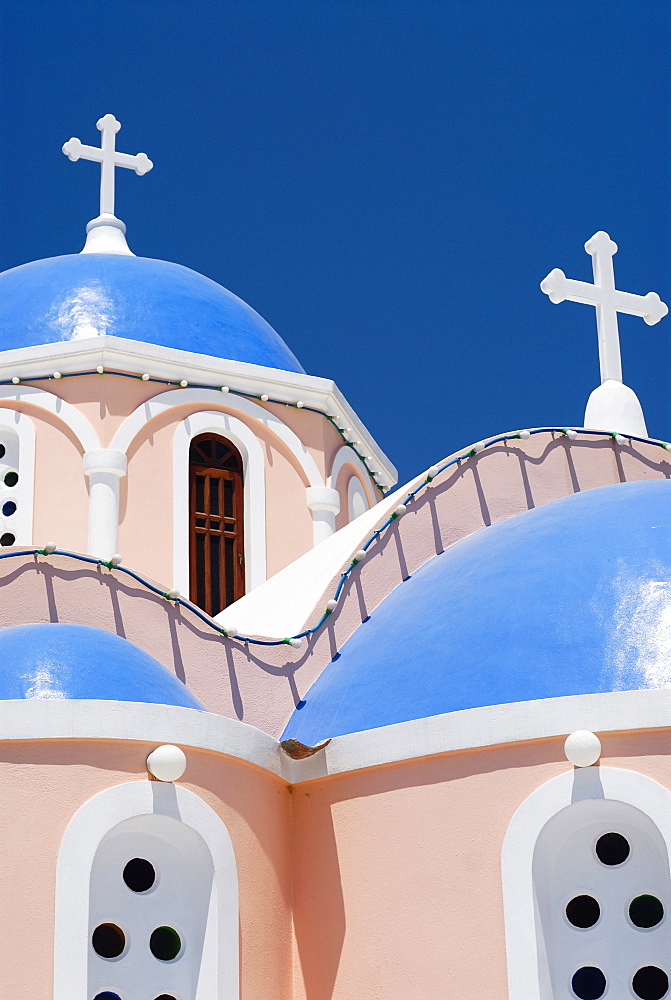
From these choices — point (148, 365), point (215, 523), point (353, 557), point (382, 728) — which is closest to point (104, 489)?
point (215, 523)

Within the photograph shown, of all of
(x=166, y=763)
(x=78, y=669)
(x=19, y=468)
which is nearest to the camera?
(x=166, y=763)

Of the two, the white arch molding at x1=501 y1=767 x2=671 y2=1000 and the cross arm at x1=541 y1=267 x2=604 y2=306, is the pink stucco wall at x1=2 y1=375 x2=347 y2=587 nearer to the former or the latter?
the cross arm at x1=541 y1=267 x2=604 y2=306

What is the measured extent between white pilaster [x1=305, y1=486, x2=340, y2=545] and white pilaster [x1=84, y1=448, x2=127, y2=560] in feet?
5.22

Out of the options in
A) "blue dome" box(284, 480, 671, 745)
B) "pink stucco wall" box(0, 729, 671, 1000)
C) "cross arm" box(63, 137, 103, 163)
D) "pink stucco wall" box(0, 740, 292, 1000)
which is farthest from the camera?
"cross arm" box(63, 137, 103, 163)

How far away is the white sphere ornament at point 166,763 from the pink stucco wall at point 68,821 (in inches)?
2.6

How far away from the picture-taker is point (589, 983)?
7211mm

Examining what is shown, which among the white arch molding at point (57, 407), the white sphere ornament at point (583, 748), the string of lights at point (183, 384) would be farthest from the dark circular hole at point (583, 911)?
the string of lights at point (183, 384)

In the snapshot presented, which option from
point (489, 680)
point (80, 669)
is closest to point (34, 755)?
point (80, 669)

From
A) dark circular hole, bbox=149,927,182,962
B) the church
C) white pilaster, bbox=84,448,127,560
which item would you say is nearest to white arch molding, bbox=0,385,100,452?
white pilaster, bbox=84,448,127,560

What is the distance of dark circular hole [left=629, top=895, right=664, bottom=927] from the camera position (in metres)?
7.21

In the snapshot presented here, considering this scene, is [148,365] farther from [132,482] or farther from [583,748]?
[583,748]

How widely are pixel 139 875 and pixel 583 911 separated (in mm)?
2071

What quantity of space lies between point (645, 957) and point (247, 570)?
18.5 feet

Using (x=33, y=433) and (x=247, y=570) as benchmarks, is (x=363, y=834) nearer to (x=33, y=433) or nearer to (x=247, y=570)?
(x=247, y=570)
